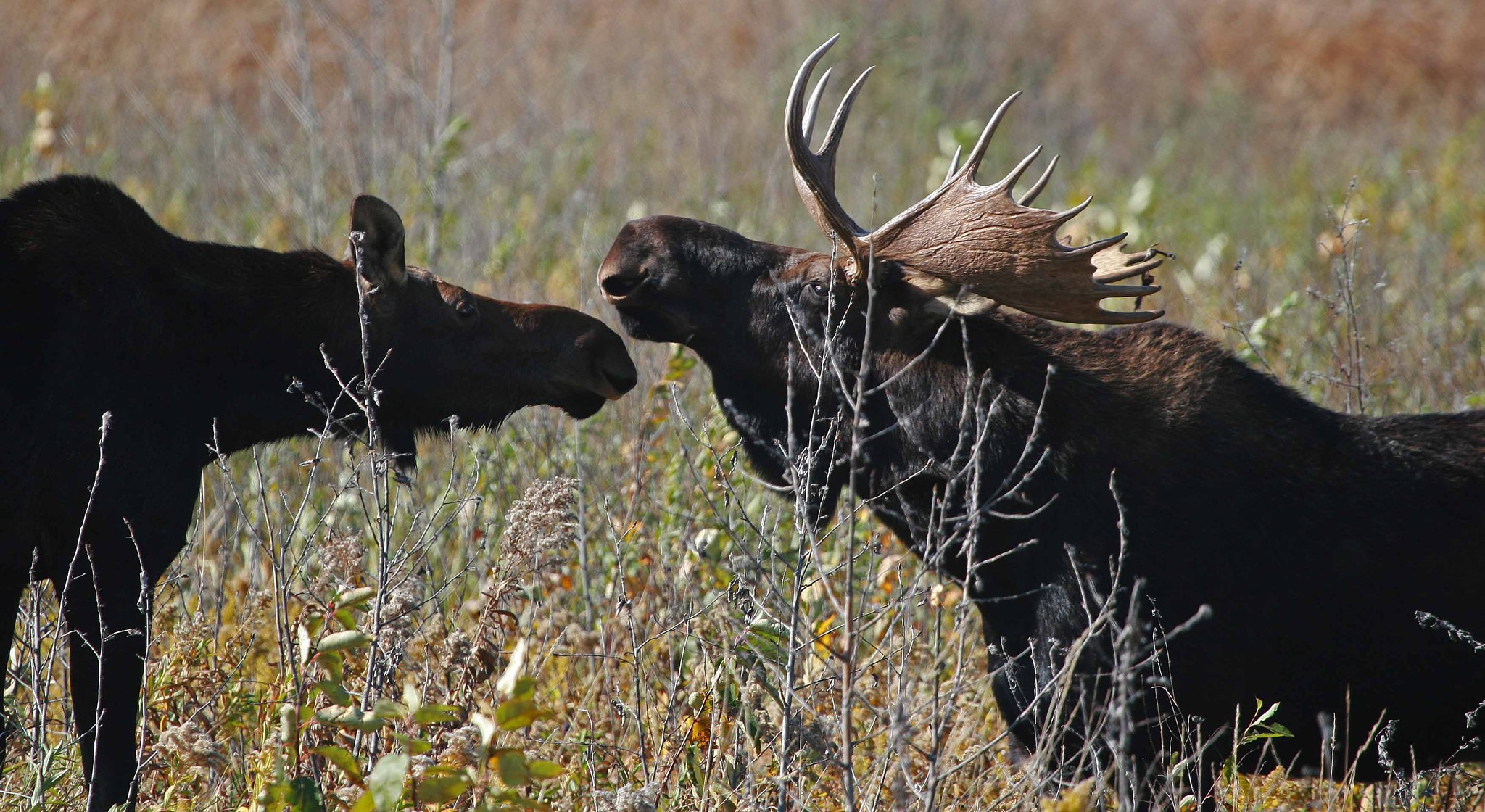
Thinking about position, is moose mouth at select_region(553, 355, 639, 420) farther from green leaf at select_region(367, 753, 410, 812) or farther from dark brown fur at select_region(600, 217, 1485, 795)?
green leaf at select_region(367, 753, 410, 812)

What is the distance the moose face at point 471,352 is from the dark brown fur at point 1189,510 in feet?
0.86

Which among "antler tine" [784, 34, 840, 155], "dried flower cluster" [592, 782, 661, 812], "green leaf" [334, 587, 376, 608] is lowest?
"dried flower cluster" [592, 782, 661, 812]

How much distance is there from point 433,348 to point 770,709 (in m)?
1.49


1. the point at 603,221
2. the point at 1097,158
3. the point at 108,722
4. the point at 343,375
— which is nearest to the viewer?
the point at 108,722

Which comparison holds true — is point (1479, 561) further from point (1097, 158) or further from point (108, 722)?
point (1097, 158)

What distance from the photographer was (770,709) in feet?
13.4

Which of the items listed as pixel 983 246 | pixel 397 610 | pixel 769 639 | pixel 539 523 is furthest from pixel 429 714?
pixel 983 246

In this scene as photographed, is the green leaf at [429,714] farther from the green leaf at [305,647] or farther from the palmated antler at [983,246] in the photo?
the palmated antler at [983,246]

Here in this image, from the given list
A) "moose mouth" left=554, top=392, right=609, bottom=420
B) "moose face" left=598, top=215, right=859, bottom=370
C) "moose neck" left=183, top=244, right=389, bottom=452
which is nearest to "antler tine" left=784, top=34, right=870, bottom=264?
"moose face" left=598, top=215, right=859, bottom=370

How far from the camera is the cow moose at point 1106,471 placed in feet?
12.7

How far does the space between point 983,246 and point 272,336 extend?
207 cm

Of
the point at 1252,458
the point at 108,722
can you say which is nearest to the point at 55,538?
the point at 108,722

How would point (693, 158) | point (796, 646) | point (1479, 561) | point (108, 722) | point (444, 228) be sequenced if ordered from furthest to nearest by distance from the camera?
1. point (693, 158)
2. point (444, 228)
3. point (1479, 561)
4. point (108, 722)
5. point (796, 646)

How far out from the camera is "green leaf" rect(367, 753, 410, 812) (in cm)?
253
